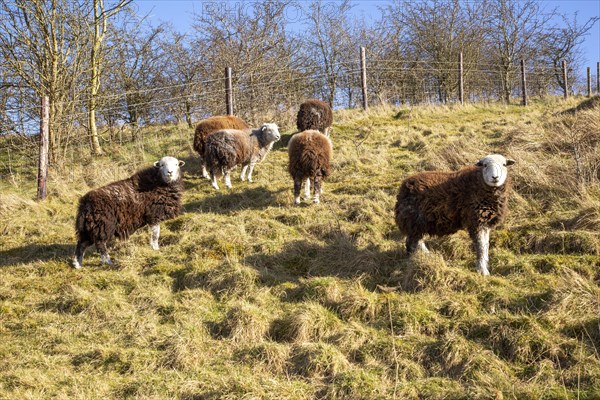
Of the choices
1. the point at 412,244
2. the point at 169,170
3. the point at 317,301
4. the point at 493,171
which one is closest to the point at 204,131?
the point at 169,170

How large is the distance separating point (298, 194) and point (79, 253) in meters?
3.94

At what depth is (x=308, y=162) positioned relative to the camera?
979 centimetres

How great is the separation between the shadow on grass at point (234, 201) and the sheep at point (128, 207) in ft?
4.09

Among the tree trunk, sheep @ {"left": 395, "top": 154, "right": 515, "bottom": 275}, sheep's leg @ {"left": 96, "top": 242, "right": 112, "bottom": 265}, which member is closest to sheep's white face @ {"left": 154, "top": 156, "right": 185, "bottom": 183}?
sheep's leg @ {"left": 96, "top": 242, "right": 112, "bottom": 265}

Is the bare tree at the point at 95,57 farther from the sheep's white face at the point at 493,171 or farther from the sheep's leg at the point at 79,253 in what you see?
the sheep's white face at the point at 493,171

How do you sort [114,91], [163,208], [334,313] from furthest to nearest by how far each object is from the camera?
1. [114,91]
2. [163,208]
3. [334,313]

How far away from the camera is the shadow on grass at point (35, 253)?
8.30 meters

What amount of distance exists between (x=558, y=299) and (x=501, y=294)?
576mm

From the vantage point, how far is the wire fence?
13961 mm

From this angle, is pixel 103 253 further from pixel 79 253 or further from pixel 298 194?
pixel 298 194

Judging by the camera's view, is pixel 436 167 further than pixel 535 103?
No

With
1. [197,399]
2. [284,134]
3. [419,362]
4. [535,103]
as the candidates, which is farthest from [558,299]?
[535,103]

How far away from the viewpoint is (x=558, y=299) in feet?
18.0

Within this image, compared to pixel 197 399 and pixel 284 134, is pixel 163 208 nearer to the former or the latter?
pixel 197 399
